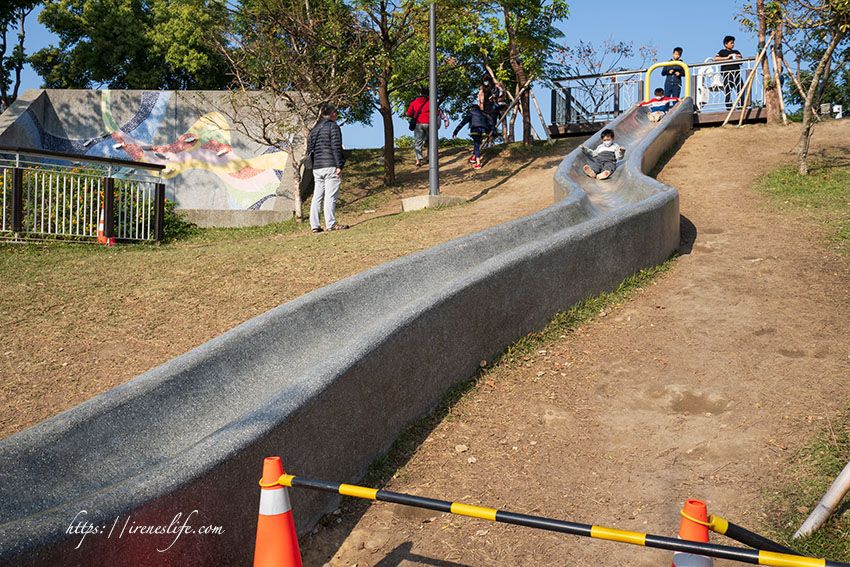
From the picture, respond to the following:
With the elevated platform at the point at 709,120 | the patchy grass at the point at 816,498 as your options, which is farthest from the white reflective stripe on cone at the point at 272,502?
the elevated platform at the point at 709,120

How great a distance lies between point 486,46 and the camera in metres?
22.7

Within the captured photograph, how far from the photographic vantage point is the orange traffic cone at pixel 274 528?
3.02 metres

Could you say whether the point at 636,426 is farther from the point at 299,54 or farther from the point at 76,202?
the point at 299,54

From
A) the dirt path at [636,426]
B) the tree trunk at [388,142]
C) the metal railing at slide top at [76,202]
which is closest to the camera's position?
the dirt path at [636,426]

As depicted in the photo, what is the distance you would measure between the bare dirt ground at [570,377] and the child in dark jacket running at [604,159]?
354 centimetres

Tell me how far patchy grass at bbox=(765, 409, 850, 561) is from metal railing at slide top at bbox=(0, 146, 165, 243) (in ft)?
34.4

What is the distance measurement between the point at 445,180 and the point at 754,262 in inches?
405

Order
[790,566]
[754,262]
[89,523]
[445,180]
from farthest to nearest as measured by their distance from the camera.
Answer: [445,180] < [754,262] < [89,523] < [790,566]

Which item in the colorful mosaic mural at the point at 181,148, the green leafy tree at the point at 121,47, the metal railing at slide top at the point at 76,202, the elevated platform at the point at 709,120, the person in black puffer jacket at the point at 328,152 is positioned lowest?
the metal railing at slide top at the point at 76,202

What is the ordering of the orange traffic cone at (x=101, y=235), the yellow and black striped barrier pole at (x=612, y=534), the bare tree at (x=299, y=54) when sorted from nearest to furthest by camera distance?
the yellow and black striped barrier pole at (x=612, y=534) < the orange traffic cone at (x=101, y=235) < the bare tree at (x=299, y=54)

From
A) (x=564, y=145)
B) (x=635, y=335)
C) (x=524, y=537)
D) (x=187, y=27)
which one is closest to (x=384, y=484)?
(x=524, y=537)

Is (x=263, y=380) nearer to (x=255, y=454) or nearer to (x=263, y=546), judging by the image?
(x=255, y=454)

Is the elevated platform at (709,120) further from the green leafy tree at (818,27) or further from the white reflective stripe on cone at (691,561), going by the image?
the white reflective stripe on cone at (691,561)

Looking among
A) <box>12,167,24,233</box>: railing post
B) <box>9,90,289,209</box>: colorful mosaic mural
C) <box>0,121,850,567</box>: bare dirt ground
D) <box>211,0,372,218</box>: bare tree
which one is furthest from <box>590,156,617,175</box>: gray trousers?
<box>12,167,24,233</box>: railing post
